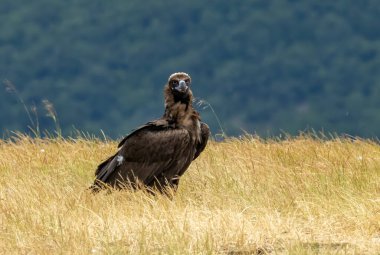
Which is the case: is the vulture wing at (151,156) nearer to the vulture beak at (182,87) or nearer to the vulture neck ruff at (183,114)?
the vulture neck ruff at (183,114)

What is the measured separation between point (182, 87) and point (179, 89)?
0.04 metres

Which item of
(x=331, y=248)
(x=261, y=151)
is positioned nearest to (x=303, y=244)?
(x=331, y=248)

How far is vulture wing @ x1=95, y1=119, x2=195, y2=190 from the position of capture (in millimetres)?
10109

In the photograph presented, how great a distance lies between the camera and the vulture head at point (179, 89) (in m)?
10.3

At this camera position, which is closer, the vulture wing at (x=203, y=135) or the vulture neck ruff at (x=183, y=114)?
the vulture neck ruff at (x=183, y=114)

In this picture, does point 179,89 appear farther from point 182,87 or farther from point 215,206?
point 215,206

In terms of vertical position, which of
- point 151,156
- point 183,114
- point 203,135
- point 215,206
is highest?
point 183,114

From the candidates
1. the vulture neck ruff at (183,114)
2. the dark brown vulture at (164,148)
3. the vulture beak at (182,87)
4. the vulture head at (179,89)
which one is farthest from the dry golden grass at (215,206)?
the vulture beak at (182,87)

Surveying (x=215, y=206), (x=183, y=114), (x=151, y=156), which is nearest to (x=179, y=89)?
(x=183, y=114)

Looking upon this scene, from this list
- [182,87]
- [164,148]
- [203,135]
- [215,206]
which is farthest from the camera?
[203,135]

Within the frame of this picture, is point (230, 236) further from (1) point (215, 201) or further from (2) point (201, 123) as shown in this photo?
(2) point (201, 123)

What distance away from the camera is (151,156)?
1023 centimetres

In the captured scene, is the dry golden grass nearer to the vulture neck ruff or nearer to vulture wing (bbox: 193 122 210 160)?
vulture wing (bbox: 193 122 210 160)

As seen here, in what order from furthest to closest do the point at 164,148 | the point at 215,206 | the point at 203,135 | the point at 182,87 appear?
the point at 203,135
the point at 182,87
the point at 164,148
the point at 215,206
